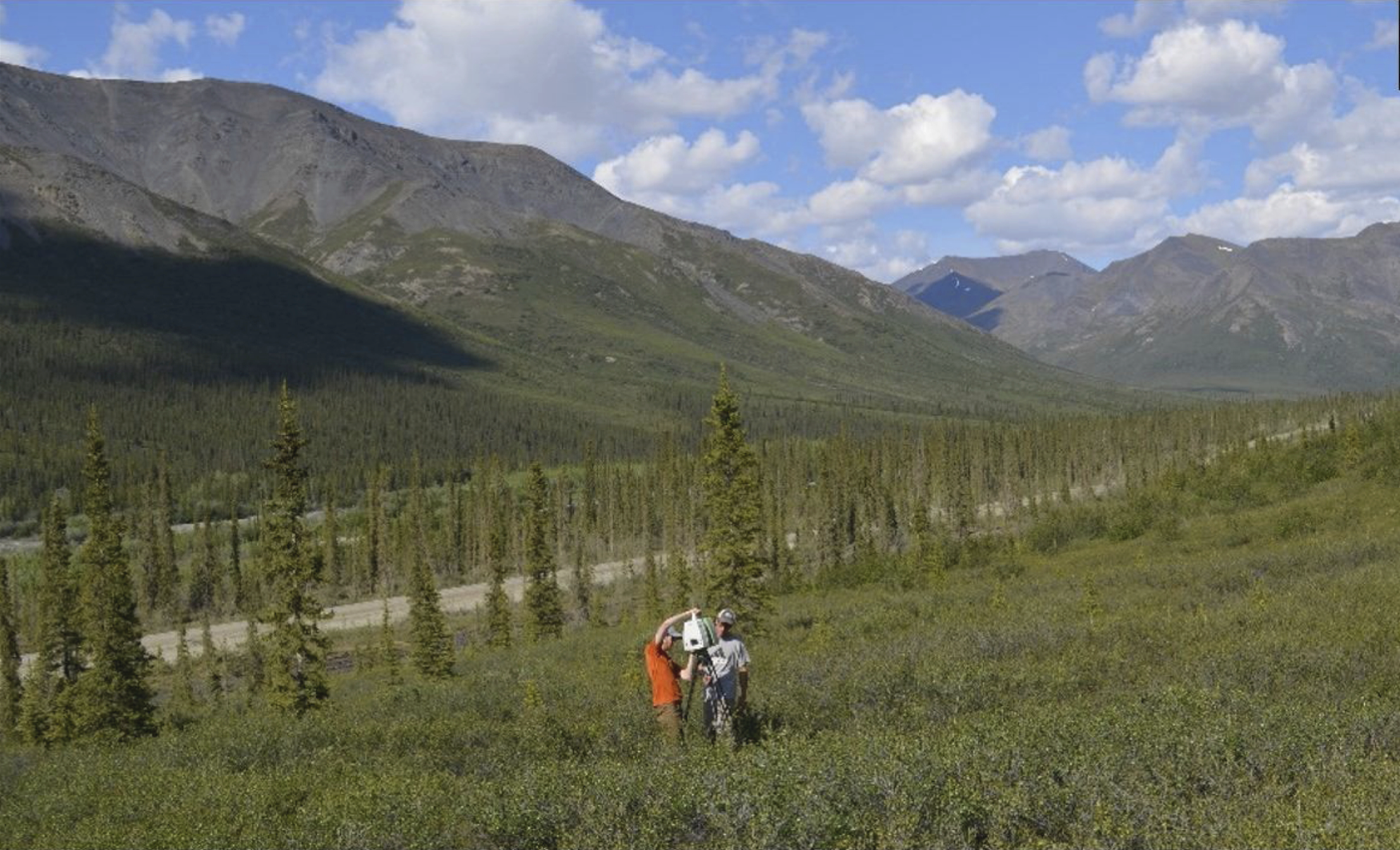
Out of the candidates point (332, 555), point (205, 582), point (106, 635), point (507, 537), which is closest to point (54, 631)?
point (106, 635)

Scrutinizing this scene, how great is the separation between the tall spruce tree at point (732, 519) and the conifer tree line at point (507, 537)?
99mm

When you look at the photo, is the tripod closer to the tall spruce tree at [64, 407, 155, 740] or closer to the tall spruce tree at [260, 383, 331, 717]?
the tall spruce tree at [260, 383, 331, 717]

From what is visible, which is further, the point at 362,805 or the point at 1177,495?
the point at 1177,495

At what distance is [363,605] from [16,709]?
184 ft

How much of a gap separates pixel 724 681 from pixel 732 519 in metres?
27.5

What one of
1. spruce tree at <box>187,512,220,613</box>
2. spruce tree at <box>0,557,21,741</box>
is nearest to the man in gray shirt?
spruce tree at <box>0,557,21,741</box>

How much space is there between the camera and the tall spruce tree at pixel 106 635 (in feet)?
130

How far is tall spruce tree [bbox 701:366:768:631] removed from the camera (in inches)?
1630

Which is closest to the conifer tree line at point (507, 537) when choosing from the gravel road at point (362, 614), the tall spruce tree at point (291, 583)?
the tall spruce tree at point (291, 583)

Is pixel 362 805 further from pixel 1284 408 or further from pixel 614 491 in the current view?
pixel 1284 408

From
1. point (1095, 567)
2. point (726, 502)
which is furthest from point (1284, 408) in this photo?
point (726, 502)

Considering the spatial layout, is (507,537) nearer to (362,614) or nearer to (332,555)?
(332,555)

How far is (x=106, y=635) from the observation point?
39938mm

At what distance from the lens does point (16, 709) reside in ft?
183
